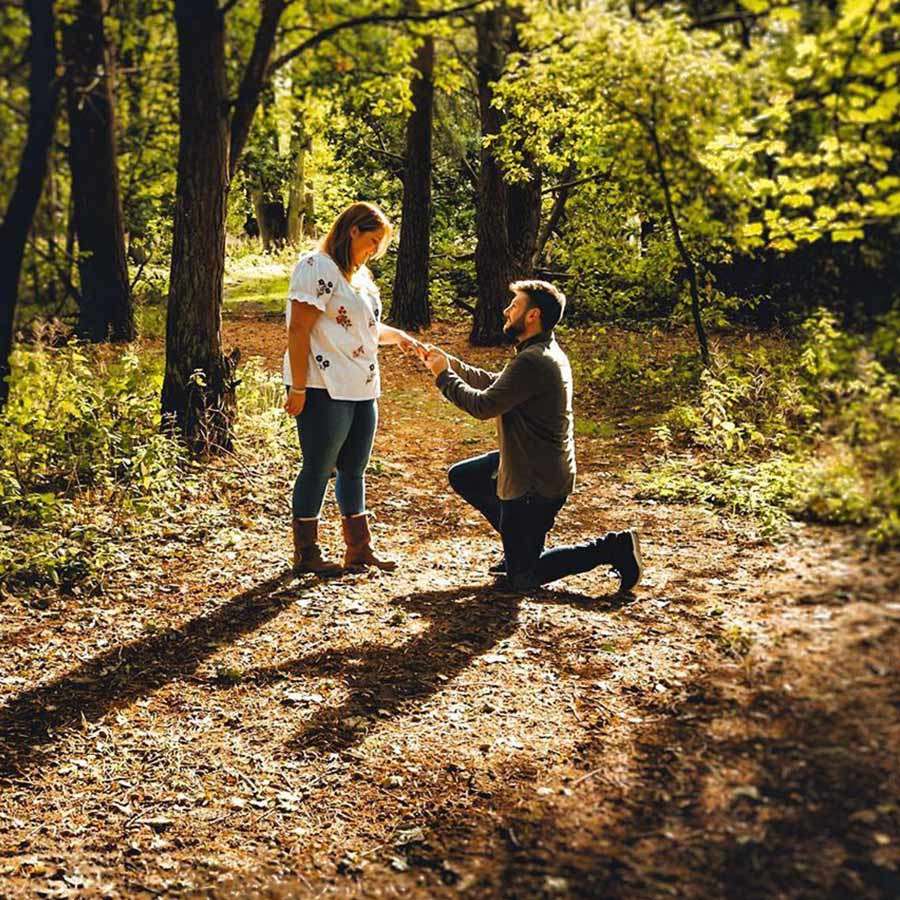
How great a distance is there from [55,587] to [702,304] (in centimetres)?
875

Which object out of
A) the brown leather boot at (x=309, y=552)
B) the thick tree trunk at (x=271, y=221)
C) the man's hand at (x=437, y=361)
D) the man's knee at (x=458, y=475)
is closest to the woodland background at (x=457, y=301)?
the brown leather boot at (x=309, y=552)

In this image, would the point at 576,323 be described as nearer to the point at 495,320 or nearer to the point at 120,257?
the point at 495,320

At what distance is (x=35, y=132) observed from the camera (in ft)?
14.4

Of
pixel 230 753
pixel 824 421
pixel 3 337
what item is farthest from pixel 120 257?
pixel 824 421

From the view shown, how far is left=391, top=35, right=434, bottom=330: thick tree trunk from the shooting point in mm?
14891

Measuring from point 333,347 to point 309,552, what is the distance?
135 centimetres

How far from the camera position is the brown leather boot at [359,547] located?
19.4 feet

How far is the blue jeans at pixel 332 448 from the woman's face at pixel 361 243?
2.62 feet

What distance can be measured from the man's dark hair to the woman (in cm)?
75

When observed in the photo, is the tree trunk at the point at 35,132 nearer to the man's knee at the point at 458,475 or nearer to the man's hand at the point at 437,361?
the man's hand at the point at 437,361

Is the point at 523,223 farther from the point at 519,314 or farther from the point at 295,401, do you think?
the point at 295,401

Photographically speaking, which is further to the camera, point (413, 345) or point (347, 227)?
point (413, 345)

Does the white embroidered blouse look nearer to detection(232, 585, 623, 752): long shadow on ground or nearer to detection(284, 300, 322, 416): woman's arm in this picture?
detection(284, 300, 322, 416): woman's arm

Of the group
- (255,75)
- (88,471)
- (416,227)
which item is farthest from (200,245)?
(416,227)
